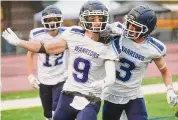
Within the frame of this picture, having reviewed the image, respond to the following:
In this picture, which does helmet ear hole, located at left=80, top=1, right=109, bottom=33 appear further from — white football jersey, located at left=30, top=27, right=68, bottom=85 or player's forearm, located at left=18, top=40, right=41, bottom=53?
white football jersey, located at left=30, top=27, right=68, bottom=85

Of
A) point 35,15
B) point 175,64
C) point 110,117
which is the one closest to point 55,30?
point 110,117

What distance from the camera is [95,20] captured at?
15.6ft

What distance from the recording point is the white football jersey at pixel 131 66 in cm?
512

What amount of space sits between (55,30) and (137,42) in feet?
6.21

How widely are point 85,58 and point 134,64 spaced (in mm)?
603

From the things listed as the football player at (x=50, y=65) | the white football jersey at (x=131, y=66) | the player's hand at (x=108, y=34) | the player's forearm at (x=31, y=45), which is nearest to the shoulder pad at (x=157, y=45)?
the white football jersey at (x=131, y=66)

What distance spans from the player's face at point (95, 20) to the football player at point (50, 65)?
1967 millimetres

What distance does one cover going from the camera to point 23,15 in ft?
81.9

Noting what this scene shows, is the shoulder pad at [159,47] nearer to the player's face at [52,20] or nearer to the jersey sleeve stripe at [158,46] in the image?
the jersey sleeve stripe at [158,46]

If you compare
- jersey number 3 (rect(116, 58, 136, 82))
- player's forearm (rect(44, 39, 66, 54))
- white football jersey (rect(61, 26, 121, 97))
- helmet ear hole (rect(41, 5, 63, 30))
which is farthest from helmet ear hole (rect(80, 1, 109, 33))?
helmet ear hole (rect(41, 5, 63, 30))

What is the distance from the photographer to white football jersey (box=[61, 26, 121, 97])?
15.7 feet

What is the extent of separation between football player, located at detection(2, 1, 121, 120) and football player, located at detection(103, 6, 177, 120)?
26 centimetres

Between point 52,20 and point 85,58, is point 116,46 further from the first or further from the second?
point 52,20

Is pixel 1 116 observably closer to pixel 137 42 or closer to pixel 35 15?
pixel 137 42
